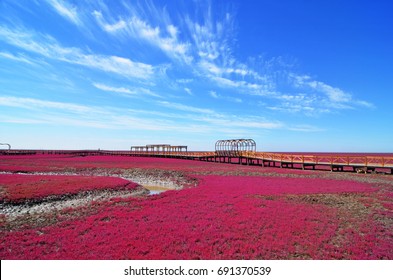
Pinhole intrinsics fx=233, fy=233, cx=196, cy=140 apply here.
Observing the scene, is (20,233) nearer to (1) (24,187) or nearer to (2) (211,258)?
(2) (211,258)

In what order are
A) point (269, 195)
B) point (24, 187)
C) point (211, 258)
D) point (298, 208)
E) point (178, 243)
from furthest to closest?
point (24, 187) → point (269, 195) → point (298, 208) → point (178, 243) → point (211, 258)

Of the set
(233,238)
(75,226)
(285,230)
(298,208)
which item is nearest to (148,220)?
(75,226)

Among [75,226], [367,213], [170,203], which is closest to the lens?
[75,226]

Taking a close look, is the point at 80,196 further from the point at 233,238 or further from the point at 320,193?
the point at 320,193

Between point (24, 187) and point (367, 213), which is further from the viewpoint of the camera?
point (24, 187)

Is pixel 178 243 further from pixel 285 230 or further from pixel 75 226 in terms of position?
pixel 75 226

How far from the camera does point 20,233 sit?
34.0 ft

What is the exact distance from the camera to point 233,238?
9.75 metres

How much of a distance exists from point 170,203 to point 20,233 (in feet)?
27.4

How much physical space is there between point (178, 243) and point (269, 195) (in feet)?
36.4
